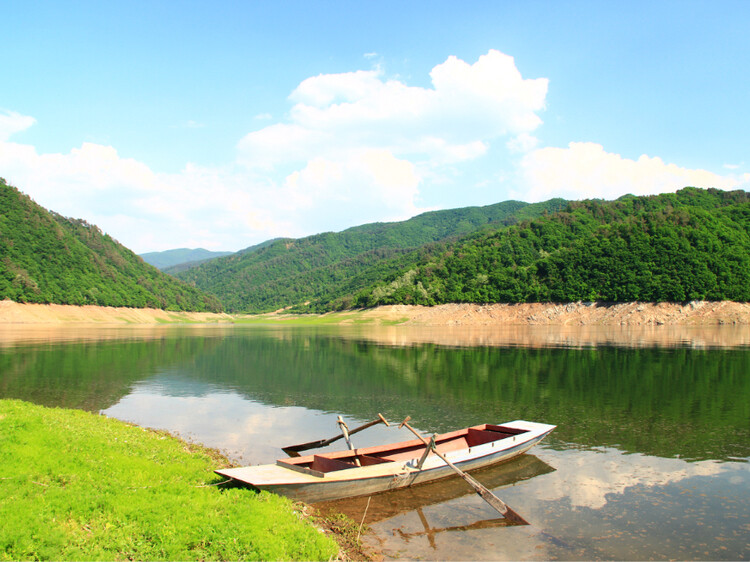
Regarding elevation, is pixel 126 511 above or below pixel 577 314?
below

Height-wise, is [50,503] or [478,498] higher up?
[50,503]

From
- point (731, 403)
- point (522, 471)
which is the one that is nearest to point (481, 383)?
point (731, 403)

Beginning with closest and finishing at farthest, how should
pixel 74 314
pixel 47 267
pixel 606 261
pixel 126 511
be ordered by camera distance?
1. pixel 126 511
2. pixel 606 261
3. pixel 74 314
4. pixel 47 267

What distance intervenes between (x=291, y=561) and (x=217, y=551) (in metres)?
1.53

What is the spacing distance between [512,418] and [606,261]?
114462mm

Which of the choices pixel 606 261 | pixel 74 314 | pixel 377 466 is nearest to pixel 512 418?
pixel 377 466

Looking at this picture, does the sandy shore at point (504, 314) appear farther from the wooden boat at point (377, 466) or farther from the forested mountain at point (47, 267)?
the wooden boat at point (377, 466)

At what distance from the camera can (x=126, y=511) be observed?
34.8 ft

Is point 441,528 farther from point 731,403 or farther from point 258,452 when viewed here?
point 731,403

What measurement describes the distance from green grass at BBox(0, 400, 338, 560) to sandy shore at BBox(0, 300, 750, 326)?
4569 inches

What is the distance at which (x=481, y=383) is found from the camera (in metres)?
35.7

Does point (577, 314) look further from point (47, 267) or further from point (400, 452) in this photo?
point (47, 267)

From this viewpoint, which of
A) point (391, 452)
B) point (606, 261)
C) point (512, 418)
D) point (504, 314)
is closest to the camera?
point (391, 452)

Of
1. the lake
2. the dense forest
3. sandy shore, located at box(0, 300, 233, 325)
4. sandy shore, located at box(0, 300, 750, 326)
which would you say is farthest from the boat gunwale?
sandy shore, located at box(0, 300, 233, 325)
